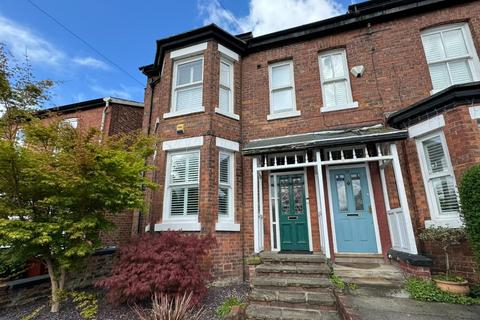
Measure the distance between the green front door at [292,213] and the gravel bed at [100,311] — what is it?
82.6 inches

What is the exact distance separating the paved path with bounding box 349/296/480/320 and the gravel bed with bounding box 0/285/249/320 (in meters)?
2.40

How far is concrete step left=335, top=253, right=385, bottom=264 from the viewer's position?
5.79 meters

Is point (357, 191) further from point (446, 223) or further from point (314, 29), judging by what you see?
point (314, 29)

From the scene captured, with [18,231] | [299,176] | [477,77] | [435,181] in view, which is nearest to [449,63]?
[477,77]

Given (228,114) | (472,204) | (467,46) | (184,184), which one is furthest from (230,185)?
(467,46)

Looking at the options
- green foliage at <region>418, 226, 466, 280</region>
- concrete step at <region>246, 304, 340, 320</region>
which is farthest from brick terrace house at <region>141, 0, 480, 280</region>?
concrete step at <region>246, 304, 340, 320</region>

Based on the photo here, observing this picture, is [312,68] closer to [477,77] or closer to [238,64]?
[238,64]

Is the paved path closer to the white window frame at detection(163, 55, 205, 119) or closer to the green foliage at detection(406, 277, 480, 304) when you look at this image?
the green foliage at detection(406, 277, 480, 304)

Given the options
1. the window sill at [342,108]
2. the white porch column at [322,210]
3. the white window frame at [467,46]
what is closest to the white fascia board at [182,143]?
the white porch column at [322,210]

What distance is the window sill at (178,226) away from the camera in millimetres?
6184

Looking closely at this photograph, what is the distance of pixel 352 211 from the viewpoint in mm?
6379

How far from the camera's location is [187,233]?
20.4 ft

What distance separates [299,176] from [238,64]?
4.65 metres

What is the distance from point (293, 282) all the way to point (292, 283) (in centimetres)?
3
